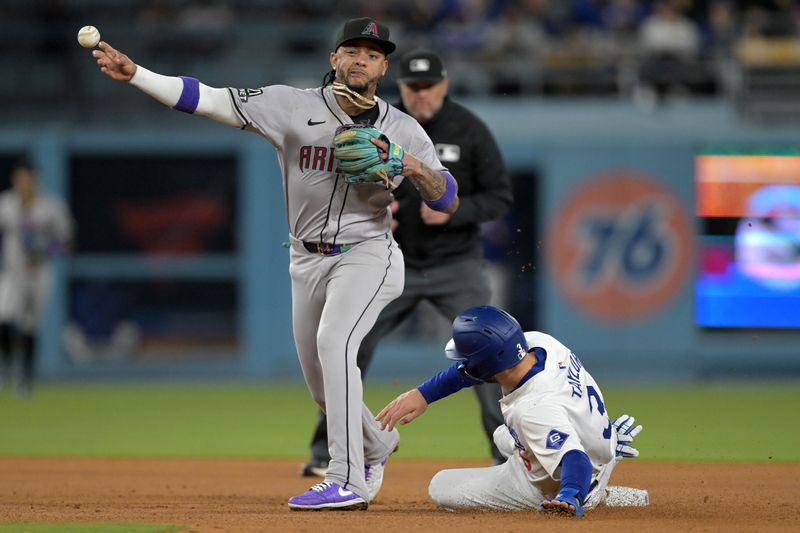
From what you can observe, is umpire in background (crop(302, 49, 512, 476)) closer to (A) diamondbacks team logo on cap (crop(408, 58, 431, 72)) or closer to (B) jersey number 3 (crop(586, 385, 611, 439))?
(A) diamondbacks team logo on cap (crop(408, 58, 431, 72))

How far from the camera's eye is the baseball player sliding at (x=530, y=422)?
489 centimetres

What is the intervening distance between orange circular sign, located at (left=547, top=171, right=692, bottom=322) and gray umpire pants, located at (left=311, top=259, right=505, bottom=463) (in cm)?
805

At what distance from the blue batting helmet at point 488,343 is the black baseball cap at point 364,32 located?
50.6 inches

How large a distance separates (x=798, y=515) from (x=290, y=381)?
10217 mm

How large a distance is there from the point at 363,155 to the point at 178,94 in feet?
2.67

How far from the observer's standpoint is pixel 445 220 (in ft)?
23.0

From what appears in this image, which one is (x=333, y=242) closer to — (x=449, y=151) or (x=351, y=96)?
(x=351, y=96)

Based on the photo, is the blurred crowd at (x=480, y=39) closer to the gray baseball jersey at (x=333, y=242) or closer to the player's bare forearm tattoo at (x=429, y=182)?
the gray baseball jersey at (x=333, y=242)

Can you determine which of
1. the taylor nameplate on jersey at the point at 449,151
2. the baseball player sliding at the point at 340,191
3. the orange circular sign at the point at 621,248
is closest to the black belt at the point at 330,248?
the baseball player sliding at the point at 340,191

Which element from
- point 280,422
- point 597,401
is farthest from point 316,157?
point 280,422

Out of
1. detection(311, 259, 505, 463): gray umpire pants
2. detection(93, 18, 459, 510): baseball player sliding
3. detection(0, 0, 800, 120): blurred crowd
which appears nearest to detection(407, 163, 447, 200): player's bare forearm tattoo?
detection(93, 18, 459, 510): baseball player sliding

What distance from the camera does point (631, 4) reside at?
54.9 feet

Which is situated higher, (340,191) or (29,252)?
(340,191)

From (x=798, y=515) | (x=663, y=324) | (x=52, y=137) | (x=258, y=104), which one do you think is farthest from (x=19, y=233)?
(x=798, y=515)
